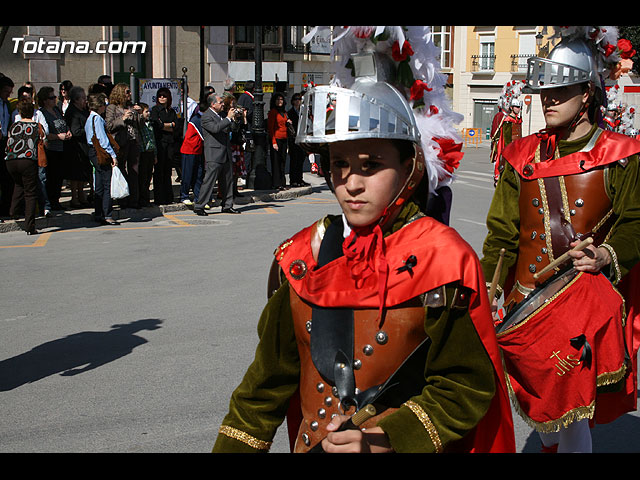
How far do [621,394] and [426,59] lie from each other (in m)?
2.21

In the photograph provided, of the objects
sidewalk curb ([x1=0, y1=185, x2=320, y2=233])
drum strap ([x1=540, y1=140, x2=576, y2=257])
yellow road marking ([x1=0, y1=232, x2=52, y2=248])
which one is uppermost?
drum strap ([x1=540, y1=140, x2=576, y2=257])

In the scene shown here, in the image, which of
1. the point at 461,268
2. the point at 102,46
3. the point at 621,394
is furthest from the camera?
the point at 102,46

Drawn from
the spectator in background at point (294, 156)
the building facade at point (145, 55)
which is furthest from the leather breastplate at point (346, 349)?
the spectator in background at point (294, 156)

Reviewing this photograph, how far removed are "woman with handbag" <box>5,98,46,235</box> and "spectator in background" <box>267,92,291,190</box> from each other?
6.37m

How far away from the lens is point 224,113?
46.1 feet

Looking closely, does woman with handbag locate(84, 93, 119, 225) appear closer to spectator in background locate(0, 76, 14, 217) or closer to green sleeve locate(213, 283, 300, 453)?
spectator in background locate(0, 76, 14, 217)

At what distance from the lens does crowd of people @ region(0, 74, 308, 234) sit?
12422 mm

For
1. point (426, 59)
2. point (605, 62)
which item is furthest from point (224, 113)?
point (426, 59)

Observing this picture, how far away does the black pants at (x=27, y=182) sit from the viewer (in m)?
11.6

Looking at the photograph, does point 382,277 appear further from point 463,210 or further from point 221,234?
point 463,210

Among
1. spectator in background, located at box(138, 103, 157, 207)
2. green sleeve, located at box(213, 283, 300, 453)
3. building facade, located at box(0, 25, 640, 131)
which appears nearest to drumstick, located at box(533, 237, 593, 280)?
green sleeve, located at box(213, 283, 300, 453)

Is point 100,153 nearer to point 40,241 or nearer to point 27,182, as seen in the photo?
point 27,182

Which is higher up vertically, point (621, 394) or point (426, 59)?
point (426, 59)

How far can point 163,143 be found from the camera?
1487cm
